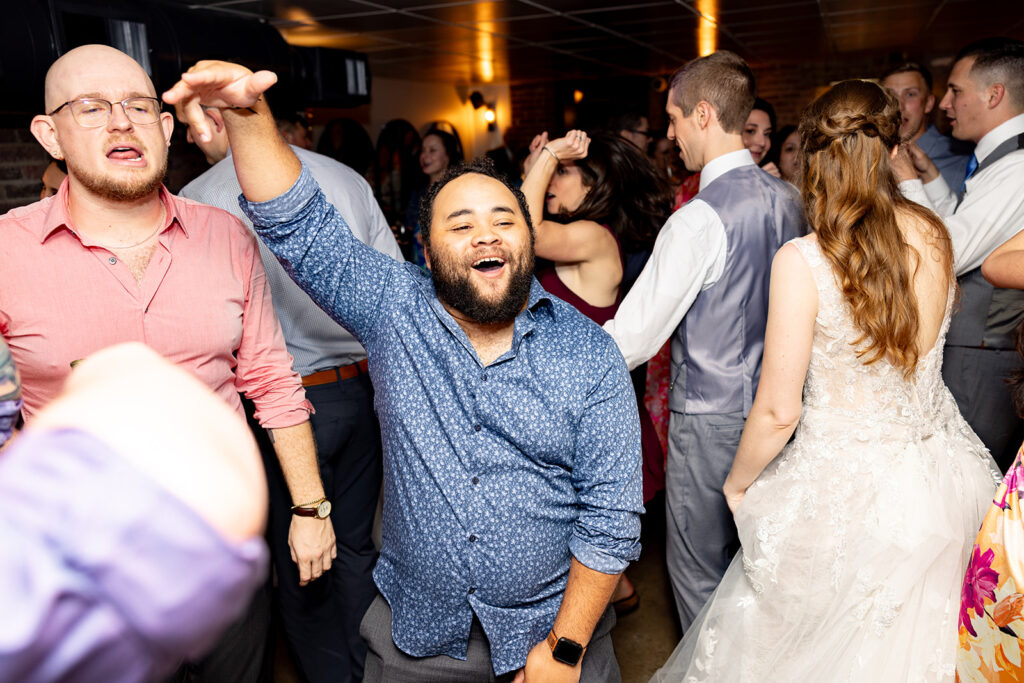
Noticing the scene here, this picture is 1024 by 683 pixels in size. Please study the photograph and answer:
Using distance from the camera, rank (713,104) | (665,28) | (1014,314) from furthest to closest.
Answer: (665,28)
(1014,314)
(713,104)

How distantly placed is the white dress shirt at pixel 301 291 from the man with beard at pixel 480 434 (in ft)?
2.41

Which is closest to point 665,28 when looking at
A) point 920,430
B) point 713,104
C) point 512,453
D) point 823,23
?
point 823,23

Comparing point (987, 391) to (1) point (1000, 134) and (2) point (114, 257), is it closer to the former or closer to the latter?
(1) point (1000, 134)

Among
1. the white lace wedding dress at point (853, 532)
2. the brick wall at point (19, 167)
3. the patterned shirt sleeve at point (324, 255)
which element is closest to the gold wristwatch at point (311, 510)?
the patterned shirt sleeve at point (324, 255)

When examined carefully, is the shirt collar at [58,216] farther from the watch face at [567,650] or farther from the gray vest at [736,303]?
the gray vest at [736,303]

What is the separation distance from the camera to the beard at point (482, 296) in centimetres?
141

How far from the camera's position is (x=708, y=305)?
2.03 m

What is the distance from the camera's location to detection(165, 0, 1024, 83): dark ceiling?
14.7 ft

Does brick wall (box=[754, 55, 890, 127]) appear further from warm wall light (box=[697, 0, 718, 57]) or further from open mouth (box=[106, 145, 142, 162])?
open mouth (box=[106, 145, 142, 162])

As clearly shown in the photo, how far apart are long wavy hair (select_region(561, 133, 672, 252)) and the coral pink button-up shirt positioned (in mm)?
1232

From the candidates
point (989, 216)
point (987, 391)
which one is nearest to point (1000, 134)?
point (989, 216)

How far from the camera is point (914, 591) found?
1.51 m

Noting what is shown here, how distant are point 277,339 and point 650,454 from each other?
136 cm

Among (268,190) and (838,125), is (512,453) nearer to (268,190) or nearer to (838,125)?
(268,190)
